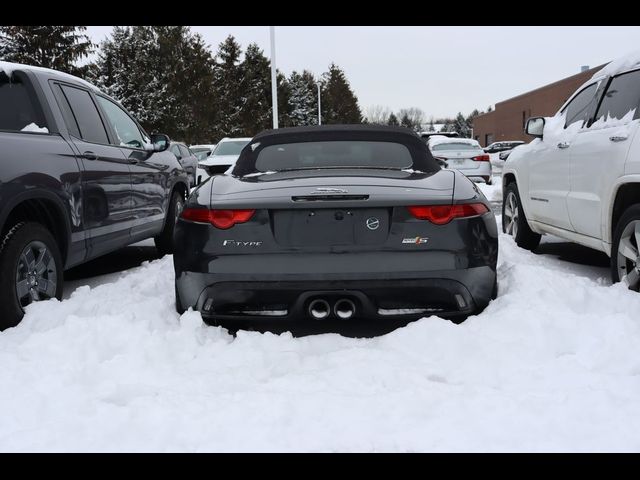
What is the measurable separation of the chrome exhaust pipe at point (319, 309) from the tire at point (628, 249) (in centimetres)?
221

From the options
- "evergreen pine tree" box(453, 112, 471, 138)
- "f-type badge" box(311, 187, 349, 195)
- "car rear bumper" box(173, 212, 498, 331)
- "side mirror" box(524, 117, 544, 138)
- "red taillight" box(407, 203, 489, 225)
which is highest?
"side mirror" box(524, 117, 544, 138)

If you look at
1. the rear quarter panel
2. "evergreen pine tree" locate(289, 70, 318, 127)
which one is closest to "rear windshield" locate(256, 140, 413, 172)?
the rear quarter panel

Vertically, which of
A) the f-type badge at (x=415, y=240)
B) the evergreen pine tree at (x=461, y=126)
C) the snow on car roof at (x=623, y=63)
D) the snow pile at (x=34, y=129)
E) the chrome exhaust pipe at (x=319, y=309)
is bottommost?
the evergreen pine tree at (x=461, y=126)

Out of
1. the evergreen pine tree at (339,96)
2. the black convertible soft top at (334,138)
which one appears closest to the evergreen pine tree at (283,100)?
the evergreen pine tree at (339,96)

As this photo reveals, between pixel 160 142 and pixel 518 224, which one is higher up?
pixel 160 142

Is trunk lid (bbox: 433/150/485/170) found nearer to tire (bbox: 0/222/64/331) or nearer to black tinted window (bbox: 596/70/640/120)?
black tinted window (bbox: 596/70/640/120)

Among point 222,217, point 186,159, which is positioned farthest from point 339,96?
point 222,217

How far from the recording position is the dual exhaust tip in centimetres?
366

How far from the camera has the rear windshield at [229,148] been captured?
18297 millimetres

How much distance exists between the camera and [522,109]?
62438mm

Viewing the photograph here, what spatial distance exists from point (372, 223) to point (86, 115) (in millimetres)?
3185

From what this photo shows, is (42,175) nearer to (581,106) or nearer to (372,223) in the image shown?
(372,223)

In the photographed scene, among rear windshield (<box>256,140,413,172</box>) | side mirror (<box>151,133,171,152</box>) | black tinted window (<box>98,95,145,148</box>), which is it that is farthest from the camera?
side mirror (<box>151,133,171,152</box>)

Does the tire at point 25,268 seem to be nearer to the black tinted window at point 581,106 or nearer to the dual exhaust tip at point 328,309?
the dual exhaust tip at point 328,309
